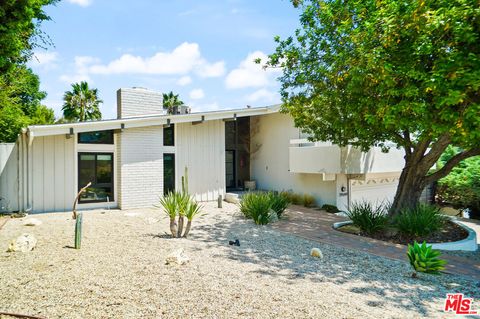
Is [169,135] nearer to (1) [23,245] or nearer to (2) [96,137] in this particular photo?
(2) [96,137]

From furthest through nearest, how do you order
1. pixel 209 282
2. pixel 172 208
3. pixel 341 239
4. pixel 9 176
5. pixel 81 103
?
pixel 81 103
pixel 9 176
pixel 341 239
pixel 172 208
pixel 209 282

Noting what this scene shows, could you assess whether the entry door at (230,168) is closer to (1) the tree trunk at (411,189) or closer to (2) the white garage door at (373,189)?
(2) the white garage door at (373,189)

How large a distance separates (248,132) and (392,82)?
12398mm

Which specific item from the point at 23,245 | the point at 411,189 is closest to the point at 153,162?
the point at 23,245

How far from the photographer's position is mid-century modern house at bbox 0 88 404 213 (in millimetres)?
10742

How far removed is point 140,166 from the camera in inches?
490

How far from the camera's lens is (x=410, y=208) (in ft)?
29.6

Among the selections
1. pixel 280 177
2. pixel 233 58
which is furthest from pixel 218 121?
pixel 280 177

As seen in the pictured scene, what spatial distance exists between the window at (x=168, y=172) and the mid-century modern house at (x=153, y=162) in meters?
0.05

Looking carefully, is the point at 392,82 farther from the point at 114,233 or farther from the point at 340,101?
the point at 114,233

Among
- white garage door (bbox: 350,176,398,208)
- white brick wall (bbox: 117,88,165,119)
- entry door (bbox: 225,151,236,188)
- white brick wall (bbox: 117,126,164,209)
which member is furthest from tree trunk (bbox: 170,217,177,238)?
entry door (bbox: 225,151,236,188)

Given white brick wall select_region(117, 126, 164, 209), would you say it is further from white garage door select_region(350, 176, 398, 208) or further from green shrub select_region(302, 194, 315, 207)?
white garage door select_region(350, 176, 398, 208)

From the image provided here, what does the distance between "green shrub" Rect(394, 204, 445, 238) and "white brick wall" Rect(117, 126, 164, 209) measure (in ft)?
30.0

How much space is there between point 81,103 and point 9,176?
22363 mm
